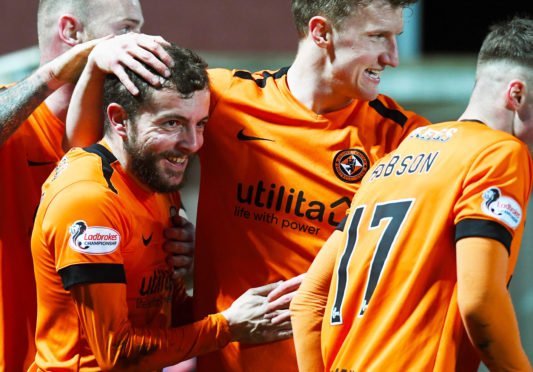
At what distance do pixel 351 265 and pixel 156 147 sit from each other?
3.16ft

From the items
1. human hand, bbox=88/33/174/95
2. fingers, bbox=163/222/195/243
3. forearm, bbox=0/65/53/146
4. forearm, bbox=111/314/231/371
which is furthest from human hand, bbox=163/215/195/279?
forearm, bbox=0/65/53/146

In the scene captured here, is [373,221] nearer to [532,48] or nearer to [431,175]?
[431,175]

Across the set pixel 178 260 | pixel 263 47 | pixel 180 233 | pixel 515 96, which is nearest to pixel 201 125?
pixel 180 233

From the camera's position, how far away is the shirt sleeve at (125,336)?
2984mm

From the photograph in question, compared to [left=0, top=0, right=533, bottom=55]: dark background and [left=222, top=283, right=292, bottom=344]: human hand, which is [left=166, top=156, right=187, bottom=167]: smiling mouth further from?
[left=0, top=0, right=533, bottom=55]: dark background

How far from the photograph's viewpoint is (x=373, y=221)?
9.12 feet

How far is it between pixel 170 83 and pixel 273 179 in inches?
24.8

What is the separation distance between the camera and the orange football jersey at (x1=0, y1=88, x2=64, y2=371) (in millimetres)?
3680

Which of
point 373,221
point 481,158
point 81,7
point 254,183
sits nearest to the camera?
point 481,158

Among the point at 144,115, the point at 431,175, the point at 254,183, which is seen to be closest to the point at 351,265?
the point at 431,175

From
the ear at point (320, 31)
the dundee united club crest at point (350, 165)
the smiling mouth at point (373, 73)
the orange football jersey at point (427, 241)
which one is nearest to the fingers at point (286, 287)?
the dundee united club crest at point (350, 165)

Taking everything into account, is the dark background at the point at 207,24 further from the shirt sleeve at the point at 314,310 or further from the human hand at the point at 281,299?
the shirt sleeve at the point at 314,310

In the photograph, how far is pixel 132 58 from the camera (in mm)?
3256

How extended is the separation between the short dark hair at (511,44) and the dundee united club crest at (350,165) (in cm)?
68
